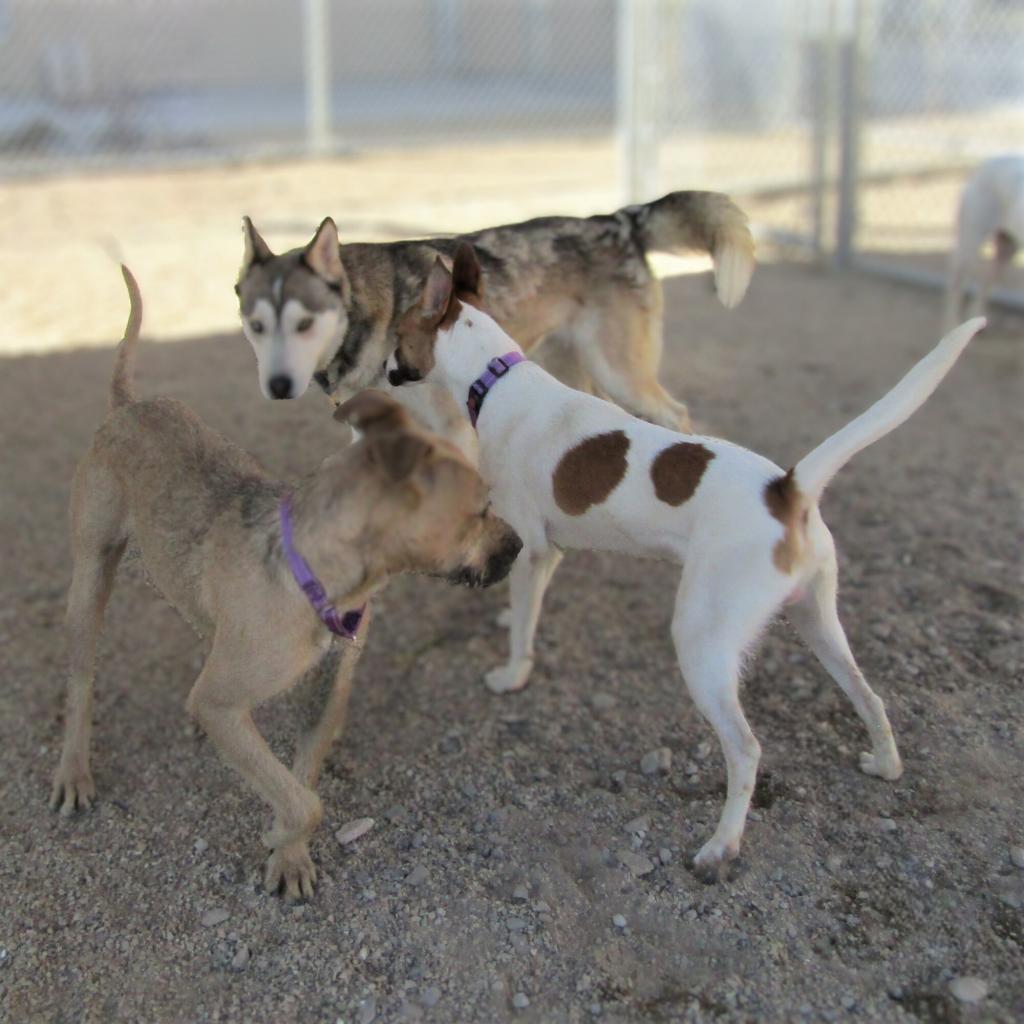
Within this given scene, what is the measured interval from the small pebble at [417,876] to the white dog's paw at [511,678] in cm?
85

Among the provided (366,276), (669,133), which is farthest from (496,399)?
(669,133)

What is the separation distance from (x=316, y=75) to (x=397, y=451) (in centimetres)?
1292

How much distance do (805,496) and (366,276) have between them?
1.94 meters

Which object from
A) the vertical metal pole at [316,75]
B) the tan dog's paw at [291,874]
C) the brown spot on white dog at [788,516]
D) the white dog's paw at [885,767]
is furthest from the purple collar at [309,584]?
the vertical metal pole at [316,75]

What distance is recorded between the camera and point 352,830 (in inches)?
118

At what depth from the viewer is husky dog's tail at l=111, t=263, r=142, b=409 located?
337cm

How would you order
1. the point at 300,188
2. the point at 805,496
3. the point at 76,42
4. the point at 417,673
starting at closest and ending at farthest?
the point at 805,496, the point at 417,673, the point at 300,188, the point at 76,42

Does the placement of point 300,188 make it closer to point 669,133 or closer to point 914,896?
point 669,133

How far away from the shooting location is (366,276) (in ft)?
12.8

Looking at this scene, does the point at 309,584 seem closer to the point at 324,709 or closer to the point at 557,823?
the point at 324,709

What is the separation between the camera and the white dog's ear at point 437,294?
3414 mm

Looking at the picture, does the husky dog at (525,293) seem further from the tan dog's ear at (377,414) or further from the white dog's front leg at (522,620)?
the tan dog's ear at (377,414)

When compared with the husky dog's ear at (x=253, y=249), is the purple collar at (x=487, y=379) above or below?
below

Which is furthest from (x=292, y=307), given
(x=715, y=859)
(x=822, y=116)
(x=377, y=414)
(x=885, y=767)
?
(x=822, y=116)
